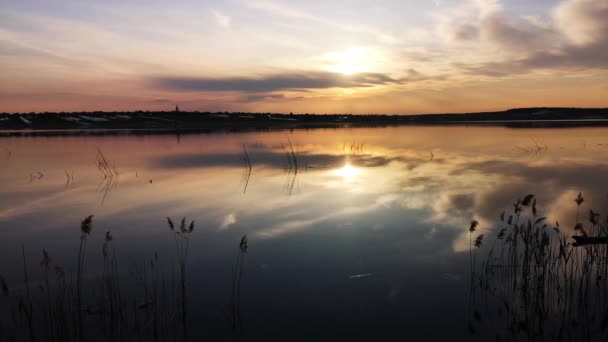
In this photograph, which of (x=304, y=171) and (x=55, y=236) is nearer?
(x=55, y=236)

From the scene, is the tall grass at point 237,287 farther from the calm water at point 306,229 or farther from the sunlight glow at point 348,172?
the sunlight glow at point 348,172

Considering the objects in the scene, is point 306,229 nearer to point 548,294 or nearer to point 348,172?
point 548,294

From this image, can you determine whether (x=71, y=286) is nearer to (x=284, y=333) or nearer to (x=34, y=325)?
(x=34, y=325)

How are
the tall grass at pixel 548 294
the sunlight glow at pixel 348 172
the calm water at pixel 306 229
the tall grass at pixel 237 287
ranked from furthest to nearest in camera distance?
the sunlight glow at pixel 348 172, the calm water at pixel 306 229, the tall grass at pixel 237 287, the tall grass at pixel 548 294

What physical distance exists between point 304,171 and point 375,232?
12.7 metres

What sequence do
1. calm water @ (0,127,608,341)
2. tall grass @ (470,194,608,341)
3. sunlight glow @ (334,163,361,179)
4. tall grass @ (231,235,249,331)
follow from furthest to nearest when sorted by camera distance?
sunlight glow @ (334,163,361,179)
calm water @ (0,127,608,341)
tall grass @ (231,235,249,331)
tall grass @ (470,194,608,341)

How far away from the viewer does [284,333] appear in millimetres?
5680

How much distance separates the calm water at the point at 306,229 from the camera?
20.2 feet

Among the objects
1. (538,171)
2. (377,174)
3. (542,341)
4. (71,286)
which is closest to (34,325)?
(71,286)

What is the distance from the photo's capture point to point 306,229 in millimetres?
10648

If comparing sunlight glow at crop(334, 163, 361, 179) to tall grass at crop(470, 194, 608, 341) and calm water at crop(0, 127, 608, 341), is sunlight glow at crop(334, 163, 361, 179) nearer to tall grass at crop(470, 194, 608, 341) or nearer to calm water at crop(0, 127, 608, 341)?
calm water at crop(0, 127, 608, 341)

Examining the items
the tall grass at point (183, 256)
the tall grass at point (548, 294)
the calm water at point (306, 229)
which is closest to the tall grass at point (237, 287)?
the calm water at point (306, 229)

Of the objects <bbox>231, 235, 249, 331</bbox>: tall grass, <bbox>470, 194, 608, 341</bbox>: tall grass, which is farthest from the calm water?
<bbox>470, 194, 608, 341</bbox>: tall grass

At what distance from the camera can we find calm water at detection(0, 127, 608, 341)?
6.17 meters
